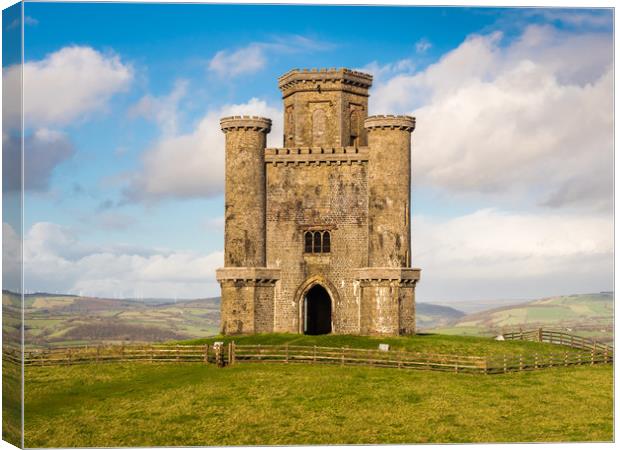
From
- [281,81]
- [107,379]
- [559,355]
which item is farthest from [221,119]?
[559,355]

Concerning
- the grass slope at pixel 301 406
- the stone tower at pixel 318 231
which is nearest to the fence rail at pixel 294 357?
the grass slope at pixel 301 406

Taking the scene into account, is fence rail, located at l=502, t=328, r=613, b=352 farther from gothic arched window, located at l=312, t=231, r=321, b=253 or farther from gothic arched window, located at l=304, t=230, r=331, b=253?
gothic arched window, located at l=312, t=231, r=321, b=253

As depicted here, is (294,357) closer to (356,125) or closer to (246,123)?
(246,123)

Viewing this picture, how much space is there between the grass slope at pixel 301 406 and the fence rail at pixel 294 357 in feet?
2.38

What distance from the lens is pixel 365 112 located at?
57062 millimetres

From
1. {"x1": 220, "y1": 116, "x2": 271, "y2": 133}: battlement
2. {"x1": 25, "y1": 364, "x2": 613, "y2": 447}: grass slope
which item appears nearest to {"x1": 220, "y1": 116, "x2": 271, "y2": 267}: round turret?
{"x1": 220, "y1": 116, "x2": 271, "y2": 133}: battlement

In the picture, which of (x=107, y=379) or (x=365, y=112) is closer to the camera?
(x=107, y=379)

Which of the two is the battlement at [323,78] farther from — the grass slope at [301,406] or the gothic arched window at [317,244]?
the grass slope at [301,406]

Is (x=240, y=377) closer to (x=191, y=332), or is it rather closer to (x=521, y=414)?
(x=521, y=414)

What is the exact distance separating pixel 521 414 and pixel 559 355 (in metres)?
14.4

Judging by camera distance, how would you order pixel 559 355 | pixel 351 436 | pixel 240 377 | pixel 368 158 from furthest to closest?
pixel 368 158 → pixel 559 355 → pixel 240 377 → pixel 351 436

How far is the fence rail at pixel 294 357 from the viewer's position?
4381 centimetres

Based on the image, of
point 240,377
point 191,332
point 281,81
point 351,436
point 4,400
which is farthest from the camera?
point 191,332

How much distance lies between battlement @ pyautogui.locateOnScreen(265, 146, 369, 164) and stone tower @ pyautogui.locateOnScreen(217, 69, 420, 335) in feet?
0.18
